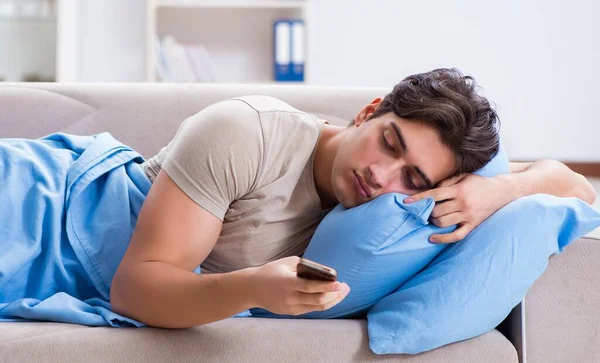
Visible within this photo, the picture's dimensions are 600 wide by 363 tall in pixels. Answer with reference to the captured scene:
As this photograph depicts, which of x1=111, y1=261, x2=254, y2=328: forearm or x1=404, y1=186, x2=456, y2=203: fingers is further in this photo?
x1=404, y1=186, x2=456, y2=203: fingers

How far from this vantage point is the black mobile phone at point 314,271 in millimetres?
972

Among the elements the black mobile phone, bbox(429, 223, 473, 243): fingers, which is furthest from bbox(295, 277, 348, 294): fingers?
bbox(429, 223, 473, 243): fingers

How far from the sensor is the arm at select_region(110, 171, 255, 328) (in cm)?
115

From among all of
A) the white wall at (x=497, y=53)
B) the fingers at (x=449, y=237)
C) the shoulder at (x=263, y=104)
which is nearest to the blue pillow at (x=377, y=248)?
the fingers at (x=449, y=237)

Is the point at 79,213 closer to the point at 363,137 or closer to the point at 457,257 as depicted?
the point at 363,137

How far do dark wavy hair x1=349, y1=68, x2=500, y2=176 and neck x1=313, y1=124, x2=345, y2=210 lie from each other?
0.10m

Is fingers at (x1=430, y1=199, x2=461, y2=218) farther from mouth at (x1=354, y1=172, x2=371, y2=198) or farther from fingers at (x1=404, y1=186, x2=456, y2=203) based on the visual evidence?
mouth at (x1=354, y1=172, x2=371, y2=198)

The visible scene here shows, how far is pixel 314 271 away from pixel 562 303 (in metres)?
0.52

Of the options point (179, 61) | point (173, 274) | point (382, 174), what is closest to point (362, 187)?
point (382, 174)

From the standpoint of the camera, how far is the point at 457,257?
4.15ft

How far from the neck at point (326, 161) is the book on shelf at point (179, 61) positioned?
8.47ft

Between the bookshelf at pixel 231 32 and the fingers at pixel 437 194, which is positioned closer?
the fingers at pixel 437 194

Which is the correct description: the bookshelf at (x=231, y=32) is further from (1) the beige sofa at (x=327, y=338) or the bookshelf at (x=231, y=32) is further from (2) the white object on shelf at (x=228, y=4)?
(1) the beige sofa at (x=327, y=338)

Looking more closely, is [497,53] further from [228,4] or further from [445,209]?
[445,209]
